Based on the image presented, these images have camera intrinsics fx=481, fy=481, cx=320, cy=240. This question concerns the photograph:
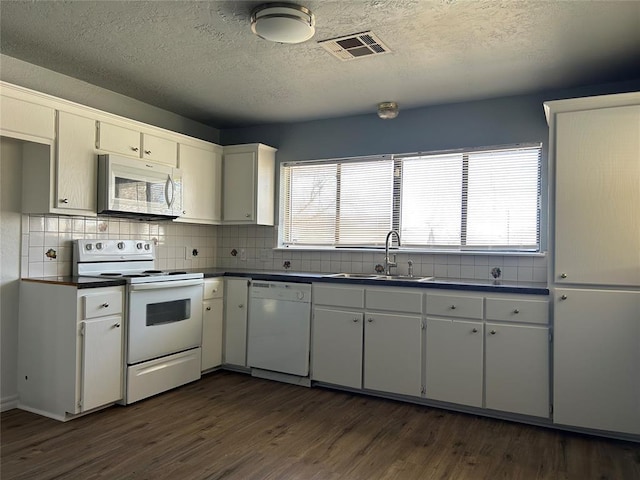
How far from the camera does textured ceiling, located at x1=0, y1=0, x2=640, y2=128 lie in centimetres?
247

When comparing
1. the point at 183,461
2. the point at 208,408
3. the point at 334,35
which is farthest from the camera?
the point at 208,408

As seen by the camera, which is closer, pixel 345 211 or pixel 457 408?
pixel 457 408

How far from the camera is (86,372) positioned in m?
3.05

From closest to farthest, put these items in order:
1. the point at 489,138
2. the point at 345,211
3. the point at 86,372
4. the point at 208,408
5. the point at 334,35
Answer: the point at 334,35
the point at 86,372
the point at 208,408
the point at 489,138
the point at 345,211

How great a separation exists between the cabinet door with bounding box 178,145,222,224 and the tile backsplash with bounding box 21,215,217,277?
284 millimetres

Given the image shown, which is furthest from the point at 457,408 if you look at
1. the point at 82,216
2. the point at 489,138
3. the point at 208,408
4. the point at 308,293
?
the point at 82,216

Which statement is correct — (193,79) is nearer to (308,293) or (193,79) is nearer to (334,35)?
(334,35)

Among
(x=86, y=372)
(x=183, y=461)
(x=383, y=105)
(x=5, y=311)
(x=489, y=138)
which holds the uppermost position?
(x=383, y=105)

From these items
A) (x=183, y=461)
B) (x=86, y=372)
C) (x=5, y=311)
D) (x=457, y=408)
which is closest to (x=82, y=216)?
(x=5, y=311)

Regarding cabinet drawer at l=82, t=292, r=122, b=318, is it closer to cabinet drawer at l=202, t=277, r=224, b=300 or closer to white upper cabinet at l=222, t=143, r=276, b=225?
cabinet drawer at l=202, t=277, r=224, b=300

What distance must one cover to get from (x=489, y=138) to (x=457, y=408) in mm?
2076

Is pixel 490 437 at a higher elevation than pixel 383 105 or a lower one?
lower

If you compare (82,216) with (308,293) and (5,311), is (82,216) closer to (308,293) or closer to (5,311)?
(5,311)

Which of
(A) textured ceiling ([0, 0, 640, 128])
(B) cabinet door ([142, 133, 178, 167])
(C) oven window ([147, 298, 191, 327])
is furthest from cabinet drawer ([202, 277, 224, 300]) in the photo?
(A) textured ceiling ([0, 0, 640, 128])
